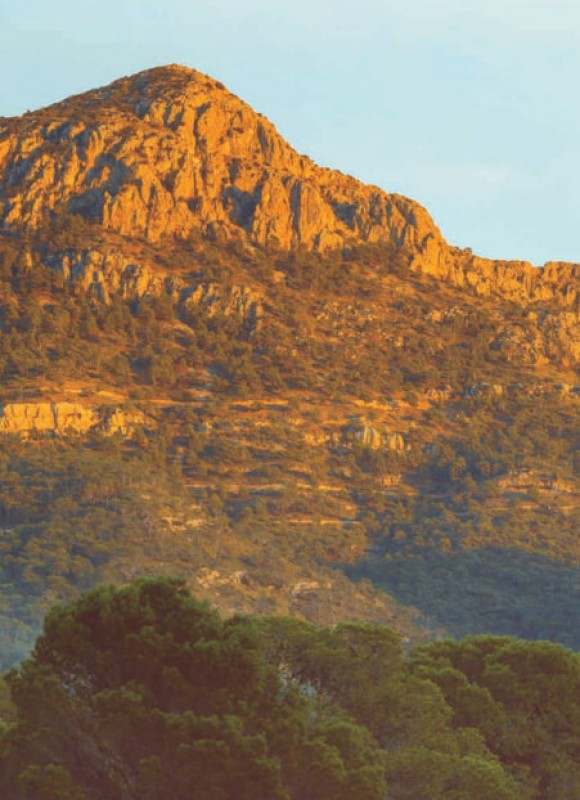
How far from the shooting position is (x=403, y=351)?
12400 centimetres

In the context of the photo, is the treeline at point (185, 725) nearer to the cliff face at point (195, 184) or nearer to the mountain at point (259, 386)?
the mountain at point (259, 386)

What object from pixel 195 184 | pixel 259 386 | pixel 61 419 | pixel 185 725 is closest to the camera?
pixel 185 725

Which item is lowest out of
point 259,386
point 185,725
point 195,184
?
point 185,725

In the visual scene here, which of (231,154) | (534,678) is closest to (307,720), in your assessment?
(534,678)

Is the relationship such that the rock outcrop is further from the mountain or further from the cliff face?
the cliff face

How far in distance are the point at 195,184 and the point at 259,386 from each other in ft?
74.9

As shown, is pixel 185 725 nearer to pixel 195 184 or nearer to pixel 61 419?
pixel 61 419

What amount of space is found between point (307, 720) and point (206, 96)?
4307 inches

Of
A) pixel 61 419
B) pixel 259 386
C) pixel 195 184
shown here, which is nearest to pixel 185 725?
pixel 61 419

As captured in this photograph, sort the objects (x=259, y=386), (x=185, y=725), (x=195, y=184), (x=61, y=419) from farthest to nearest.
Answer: (x=195, y=184)
(x=259, y=386)
(x=61, y=419)
(x=185, y=725)

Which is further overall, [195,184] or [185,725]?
[195,184]

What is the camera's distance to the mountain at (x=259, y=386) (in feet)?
308

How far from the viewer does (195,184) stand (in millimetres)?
127312

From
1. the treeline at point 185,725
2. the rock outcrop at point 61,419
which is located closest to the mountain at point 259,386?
the rock outcrop at point 61,419
